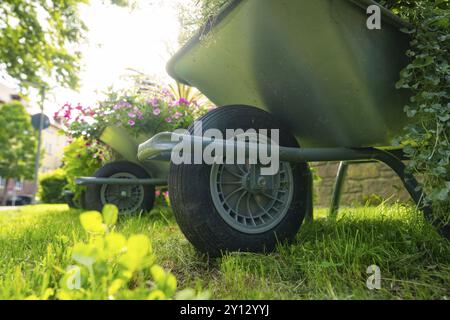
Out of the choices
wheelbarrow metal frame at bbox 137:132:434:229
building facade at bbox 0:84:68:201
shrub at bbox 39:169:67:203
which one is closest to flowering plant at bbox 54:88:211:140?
wheelbarrow metal frame at bbox 137:132:434:229

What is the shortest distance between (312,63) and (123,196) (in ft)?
6.79

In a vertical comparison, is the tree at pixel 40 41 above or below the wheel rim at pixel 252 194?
above

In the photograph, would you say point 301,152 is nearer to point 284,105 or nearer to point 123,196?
point 284,105

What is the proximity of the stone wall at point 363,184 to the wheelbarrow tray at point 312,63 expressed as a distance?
2805 mm

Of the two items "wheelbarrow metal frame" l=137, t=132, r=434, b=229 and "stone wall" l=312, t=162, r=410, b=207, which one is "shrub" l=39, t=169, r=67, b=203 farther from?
"wheelbarrow metal frame" l=137, t=132, r=434, b=229

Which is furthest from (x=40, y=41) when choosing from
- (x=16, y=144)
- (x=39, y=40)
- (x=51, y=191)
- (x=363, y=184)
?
(x=16, y=144)

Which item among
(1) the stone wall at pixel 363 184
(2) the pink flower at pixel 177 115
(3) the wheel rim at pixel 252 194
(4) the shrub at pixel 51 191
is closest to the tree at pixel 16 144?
(4) the shrub at pixel 51 191

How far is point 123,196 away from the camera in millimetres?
2979

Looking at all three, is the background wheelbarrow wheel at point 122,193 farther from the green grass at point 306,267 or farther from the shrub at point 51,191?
the shrub at point 51,191

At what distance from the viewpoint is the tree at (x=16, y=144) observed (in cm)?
2102

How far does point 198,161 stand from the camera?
4.14ft
